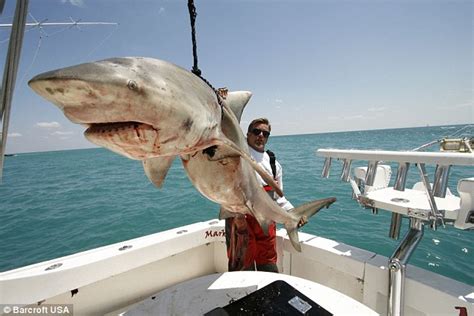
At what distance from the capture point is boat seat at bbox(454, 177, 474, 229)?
→ 6.69 feet

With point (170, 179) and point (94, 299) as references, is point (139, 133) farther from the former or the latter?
point (170, 179)

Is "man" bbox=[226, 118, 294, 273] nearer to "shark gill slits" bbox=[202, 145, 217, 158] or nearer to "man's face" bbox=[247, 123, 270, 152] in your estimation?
"man's face" bbox=[247, 123, 270, 152]

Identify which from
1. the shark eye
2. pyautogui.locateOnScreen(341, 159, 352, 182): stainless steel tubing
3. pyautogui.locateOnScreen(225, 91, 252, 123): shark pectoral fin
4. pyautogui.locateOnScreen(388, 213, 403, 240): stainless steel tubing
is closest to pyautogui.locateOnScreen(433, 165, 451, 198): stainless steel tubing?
pyautogui.locateOnScreen(388, 213, 403, 240): stainless steel tubing

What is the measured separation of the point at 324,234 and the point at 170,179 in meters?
16.9

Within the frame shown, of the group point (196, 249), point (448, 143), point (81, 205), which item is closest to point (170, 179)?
point (81, 205)

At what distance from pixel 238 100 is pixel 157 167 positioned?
1.02 metres

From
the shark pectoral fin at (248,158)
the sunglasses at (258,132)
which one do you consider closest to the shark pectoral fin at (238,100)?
the shark pectoral fin at (248,158)

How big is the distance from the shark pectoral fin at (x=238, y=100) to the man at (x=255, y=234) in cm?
79

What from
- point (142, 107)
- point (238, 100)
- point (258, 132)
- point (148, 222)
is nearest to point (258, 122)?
point (258, 132)

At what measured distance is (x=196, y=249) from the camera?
395 centimetres

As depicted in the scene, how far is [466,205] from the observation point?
2.06 metres

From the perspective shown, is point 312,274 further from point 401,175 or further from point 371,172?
point 401,175

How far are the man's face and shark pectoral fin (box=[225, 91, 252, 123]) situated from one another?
106 cm

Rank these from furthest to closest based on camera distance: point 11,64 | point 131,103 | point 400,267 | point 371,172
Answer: point 371,172, point 400,267, point 11,64, point 131,103
